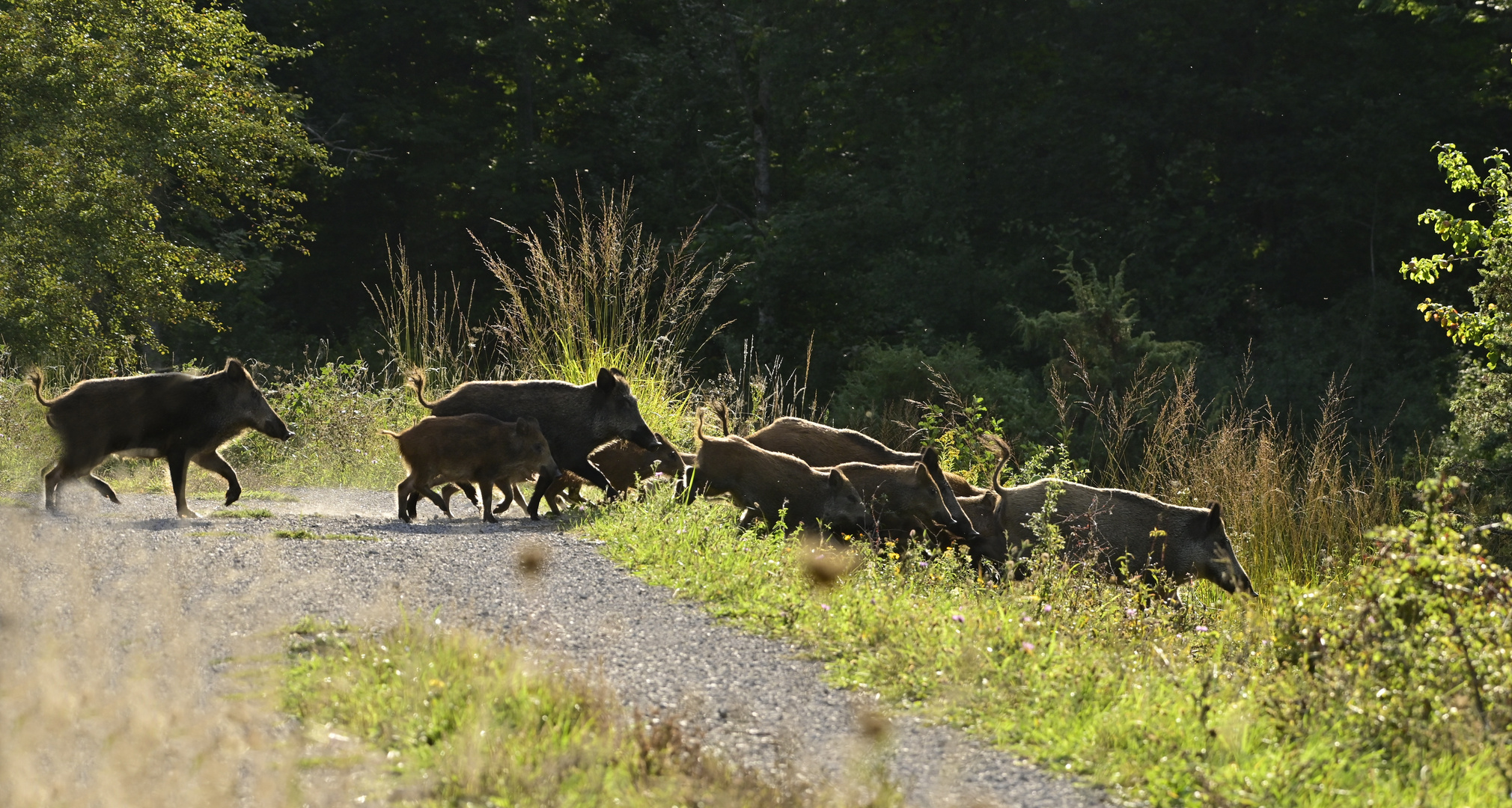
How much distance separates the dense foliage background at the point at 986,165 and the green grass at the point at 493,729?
1570 centimetres

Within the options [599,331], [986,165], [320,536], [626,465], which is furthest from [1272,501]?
[986,165]

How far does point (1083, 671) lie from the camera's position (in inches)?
188

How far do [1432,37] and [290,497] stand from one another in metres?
22.7

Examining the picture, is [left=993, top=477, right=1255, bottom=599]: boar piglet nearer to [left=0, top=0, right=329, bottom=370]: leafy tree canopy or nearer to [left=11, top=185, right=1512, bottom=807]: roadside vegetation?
[left=11, top=185, right=1512, bottom=807]: roadside vegetation

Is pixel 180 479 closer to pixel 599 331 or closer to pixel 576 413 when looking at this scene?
pixel 576 413

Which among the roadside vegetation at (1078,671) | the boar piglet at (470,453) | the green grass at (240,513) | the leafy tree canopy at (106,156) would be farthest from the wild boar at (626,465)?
the leafy tree canopy at (106,156)

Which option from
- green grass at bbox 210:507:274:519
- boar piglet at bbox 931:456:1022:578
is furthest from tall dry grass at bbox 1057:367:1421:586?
green grass at bbox 210:507:274:519

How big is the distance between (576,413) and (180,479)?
8.14ft

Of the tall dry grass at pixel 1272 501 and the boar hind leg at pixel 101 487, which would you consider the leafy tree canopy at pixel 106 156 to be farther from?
the tall dry grass at pixel 1272 501

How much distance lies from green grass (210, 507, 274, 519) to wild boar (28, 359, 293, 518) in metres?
0.14

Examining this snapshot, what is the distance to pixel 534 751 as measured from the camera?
3.65m

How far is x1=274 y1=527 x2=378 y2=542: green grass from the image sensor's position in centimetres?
704

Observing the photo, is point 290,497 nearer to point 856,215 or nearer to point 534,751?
point 534,751

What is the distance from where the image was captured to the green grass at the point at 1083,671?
3.90 meters
